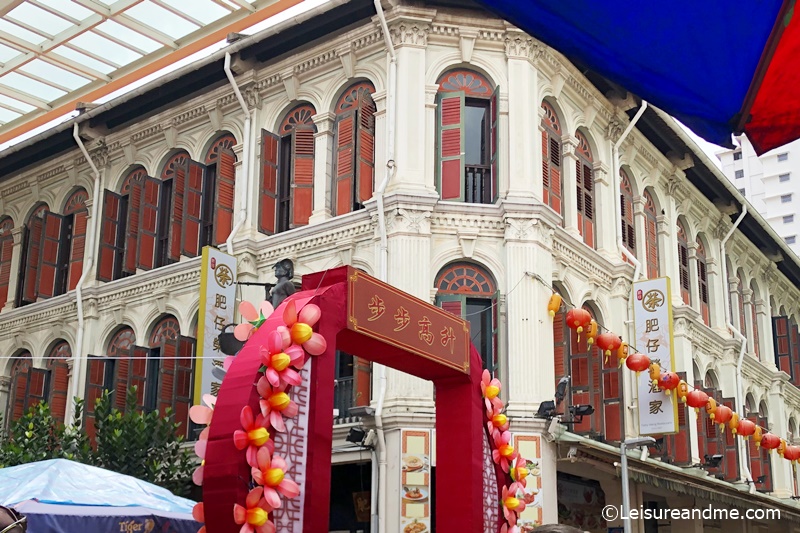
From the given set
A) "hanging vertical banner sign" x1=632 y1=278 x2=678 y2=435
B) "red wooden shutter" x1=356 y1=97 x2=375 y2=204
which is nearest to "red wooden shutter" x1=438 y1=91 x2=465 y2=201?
"red wooden shutter" x1=356 y1=97 x2=375 y2=204

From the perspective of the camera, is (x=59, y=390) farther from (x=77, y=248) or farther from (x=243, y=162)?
(x=243, y=162)

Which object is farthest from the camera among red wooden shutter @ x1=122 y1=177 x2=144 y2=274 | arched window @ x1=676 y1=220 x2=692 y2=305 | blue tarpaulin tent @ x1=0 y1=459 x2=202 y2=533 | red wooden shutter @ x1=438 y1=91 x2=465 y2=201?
arched window @ x1=676 y1=220 x2=692 y2=305

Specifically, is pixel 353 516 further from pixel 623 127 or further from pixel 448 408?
pixel 623 127

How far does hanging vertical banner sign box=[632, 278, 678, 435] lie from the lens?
18.2m

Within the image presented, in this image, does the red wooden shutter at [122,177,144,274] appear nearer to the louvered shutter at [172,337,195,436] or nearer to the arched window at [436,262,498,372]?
the louvered shutter at [172,337,195,436]

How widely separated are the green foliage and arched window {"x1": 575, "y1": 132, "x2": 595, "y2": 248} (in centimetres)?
847

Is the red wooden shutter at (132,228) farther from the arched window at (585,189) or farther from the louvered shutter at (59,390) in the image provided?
the arched window at (585,189)

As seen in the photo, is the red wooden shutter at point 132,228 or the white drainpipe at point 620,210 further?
the red wooden shutter at point 132,228

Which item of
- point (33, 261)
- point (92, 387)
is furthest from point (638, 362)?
point (33, 261)

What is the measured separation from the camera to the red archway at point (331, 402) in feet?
23.1

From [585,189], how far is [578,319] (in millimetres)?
3902

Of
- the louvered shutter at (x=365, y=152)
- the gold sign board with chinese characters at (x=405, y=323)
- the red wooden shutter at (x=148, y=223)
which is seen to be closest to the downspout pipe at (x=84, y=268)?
the red wooden shutter at (x=148, y=223)

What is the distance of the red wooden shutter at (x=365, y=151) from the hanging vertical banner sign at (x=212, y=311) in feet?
8.46

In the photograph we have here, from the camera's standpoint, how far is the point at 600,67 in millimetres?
2578
